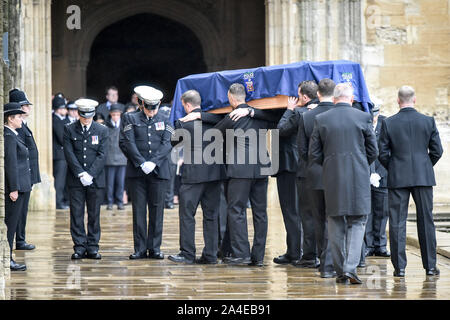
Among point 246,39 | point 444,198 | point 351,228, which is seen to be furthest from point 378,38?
point 351,228

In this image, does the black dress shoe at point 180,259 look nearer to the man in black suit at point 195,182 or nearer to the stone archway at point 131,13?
the man in black suit at point 195,182

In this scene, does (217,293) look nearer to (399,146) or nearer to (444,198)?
(399,146)

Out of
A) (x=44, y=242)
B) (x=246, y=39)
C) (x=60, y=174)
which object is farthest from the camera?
(x=246, y=39)

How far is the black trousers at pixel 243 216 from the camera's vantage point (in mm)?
9938

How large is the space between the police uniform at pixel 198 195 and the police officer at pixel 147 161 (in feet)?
1.37

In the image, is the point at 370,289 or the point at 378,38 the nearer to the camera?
the point at 370,289

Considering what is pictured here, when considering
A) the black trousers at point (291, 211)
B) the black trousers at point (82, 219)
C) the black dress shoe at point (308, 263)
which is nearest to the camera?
the black dress shoe at point (308, 263)

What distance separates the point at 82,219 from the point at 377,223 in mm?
3227

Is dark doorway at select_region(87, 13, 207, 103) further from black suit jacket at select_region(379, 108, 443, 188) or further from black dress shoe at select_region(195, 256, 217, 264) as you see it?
black suit jacket at select_region(379, 108, 443, 188)

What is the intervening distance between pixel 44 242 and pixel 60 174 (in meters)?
5.61

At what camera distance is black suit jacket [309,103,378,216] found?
850cm

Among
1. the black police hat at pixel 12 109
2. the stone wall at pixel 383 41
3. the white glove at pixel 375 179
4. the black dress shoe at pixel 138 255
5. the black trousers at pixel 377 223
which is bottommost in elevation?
the black dress shoe at pixel 138 255

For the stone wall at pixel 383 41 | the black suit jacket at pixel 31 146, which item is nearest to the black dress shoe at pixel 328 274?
the black suit jacket at pixel 31 146

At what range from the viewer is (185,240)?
10.2 meters
